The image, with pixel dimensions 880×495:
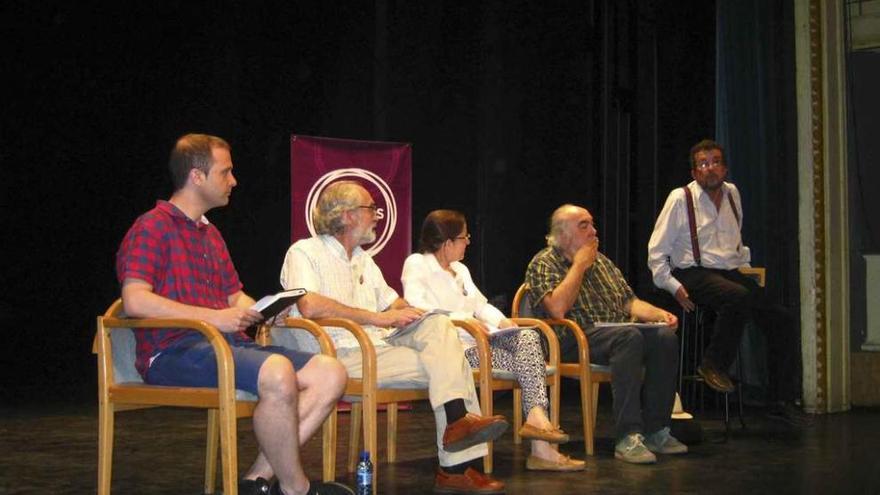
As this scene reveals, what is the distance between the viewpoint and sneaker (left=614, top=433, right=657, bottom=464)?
416 centimetres

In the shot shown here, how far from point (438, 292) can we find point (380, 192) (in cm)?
192

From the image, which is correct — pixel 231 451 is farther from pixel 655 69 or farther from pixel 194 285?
pixel 655 69

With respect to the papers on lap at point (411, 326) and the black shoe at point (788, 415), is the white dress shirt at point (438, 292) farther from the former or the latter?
the black shoe at point (788, 415)

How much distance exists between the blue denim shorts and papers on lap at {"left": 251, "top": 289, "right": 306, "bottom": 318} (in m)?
0.11

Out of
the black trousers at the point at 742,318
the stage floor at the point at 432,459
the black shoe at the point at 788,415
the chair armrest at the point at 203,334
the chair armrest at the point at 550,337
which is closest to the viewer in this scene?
the chair armrest at the point at 203,334

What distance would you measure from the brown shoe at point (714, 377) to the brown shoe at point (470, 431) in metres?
1.85

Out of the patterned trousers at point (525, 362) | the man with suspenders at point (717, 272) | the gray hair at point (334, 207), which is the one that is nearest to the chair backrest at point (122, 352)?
the gray hair at point (334, 207)

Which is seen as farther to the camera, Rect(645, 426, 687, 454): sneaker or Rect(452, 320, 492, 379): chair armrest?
Rect(645, 426, 687, 454): sneaker

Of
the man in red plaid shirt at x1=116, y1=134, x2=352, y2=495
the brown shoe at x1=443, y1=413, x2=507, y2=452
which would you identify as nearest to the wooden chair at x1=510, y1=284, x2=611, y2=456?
the brown shoe at x1=443, y1=413, x2=507, y2=452

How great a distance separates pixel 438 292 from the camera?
4.25 metres

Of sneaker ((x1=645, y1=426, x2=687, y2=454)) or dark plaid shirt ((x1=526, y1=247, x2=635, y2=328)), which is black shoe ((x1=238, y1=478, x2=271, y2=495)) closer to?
dark plaid shirt ((x1=526, y1=247, x2=635, y2=328))

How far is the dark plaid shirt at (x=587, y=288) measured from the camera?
451 centimetres

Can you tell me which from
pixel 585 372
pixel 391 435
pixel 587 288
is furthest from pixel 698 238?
pixel 391 435

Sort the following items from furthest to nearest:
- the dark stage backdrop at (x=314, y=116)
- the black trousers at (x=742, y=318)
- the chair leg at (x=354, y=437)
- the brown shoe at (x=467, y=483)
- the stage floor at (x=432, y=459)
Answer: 1. the dark stage backdrop at (x=314, y=116)
2. the black trousers at (x=742, y=318)
3. the chair leg at (x=354, y=437)
4. the stage floor at (x=432, y=459)
5. the brown shoe at (x=467, y=483)
